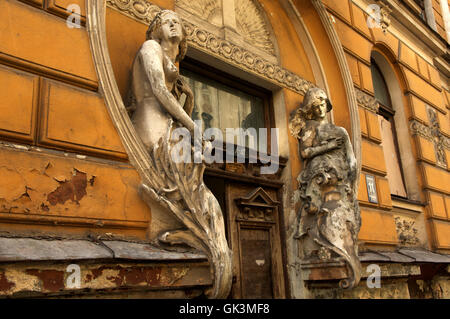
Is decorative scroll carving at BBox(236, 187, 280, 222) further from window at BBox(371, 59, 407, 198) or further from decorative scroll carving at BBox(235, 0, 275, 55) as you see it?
window at BBox(371, 59, 407, 198)

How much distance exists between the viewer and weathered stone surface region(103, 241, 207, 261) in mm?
2254

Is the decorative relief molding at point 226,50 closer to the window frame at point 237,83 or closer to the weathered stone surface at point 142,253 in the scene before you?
the window frame at point 237,83

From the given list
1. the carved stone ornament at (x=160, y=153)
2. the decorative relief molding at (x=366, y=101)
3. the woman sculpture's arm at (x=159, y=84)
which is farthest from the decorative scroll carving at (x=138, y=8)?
the decorative relief molding at (x=366, y=101)

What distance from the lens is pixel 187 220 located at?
102 inches

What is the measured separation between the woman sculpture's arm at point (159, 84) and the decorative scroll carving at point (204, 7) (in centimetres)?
125

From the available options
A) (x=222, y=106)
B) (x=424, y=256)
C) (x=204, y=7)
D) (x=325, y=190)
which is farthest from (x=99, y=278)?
(x=424, y=256)

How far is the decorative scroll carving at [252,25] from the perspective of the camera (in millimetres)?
4520

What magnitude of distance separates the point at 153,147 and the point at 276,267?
6.97 feet

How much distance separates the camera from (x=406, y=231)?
5770mm

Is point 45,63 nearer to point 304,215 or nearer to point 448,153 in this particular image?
point 304,215

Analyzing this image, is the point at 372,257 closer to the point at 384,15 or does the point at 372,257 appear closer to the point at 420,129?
the point at 420,129

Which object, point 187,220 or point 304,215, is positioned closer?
point 187,220

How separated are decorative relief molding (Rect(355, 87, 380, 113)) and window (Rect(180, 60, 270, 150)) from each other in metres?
1.44
